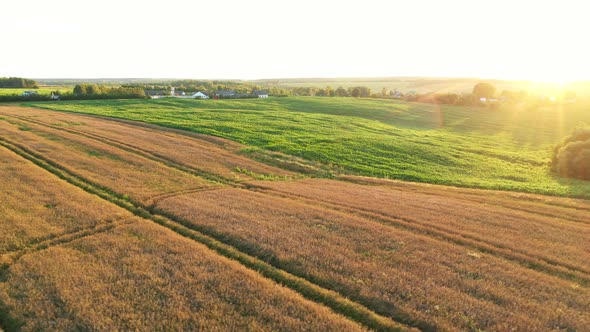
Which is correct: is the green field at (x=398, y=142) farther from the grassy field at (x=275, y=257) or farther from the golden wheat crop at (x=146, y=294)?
the golden wheat crop at (x=146, y=294)

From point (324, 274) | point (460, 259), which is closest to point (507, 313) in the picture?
point (460, 259)

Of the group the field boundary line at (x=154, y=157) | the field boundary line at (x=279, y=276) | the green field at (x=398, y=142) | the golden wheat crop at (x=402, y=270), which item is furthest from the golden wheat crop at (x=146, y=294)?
the green field at (x=398, y=142)

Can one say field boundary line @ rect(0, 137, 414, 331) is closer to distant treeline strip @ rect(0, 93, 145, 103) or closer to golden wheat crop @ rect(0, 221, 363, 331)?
golden wheat crop @ rect(0, 221, 363, 331)

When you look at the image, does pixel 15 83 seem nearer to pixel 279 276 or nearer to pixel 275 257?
pixel 275 257

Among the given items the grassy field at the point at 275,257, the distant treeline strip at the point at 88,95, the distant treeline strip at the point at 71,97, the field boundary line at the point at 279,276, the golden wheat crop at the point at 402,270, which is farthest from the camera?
the distant treeline strip at the point at 88,95

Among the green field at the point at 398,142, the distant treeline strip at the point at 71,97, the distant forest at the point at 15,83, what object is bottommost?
the green field at the point at 398,142

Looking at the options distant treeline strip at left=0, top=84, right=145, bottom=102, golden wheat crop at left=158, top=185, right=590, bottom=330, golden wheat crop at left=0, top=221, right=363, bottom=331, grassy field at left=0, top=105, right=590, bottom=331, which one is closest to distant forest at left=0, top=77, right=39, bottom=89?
distant treeline strip at left=0, top=84, right=145, bottom=102

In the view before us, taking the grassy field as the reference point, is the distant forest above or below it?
above
